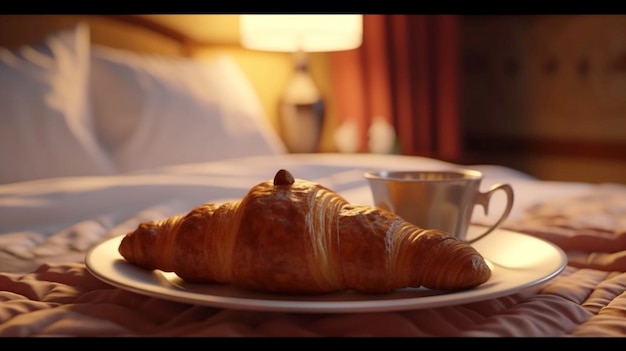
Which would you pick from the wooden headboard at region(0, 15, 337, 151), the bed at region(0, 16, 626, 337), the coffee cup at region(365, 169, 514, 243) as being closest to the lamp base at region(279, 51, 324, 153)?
the wooden headboard at region(0, 15, 337, 151)

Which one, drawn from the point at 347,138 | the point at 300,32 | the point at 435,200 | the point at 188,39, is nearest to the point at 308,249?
the point at 435,200

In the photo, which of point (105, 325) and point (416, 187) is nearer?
point (105, 325)

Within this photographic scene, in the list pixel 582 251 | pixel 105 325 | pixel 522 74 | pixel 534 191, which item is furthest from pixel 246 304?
pixel 522 74

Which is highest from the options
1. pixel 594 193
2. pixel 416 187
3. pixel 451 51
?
pixel 451 51

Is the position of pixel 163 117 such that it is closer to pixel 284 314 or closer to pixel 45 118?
pixel 45 118

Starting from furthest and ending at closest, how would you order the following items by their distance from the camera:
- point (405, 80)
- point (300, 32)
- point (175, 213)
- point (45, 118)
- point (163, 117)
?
point (405, 80) → point (300, 32) → point (163, 117) → point (45, 118) → point (175, 213)
